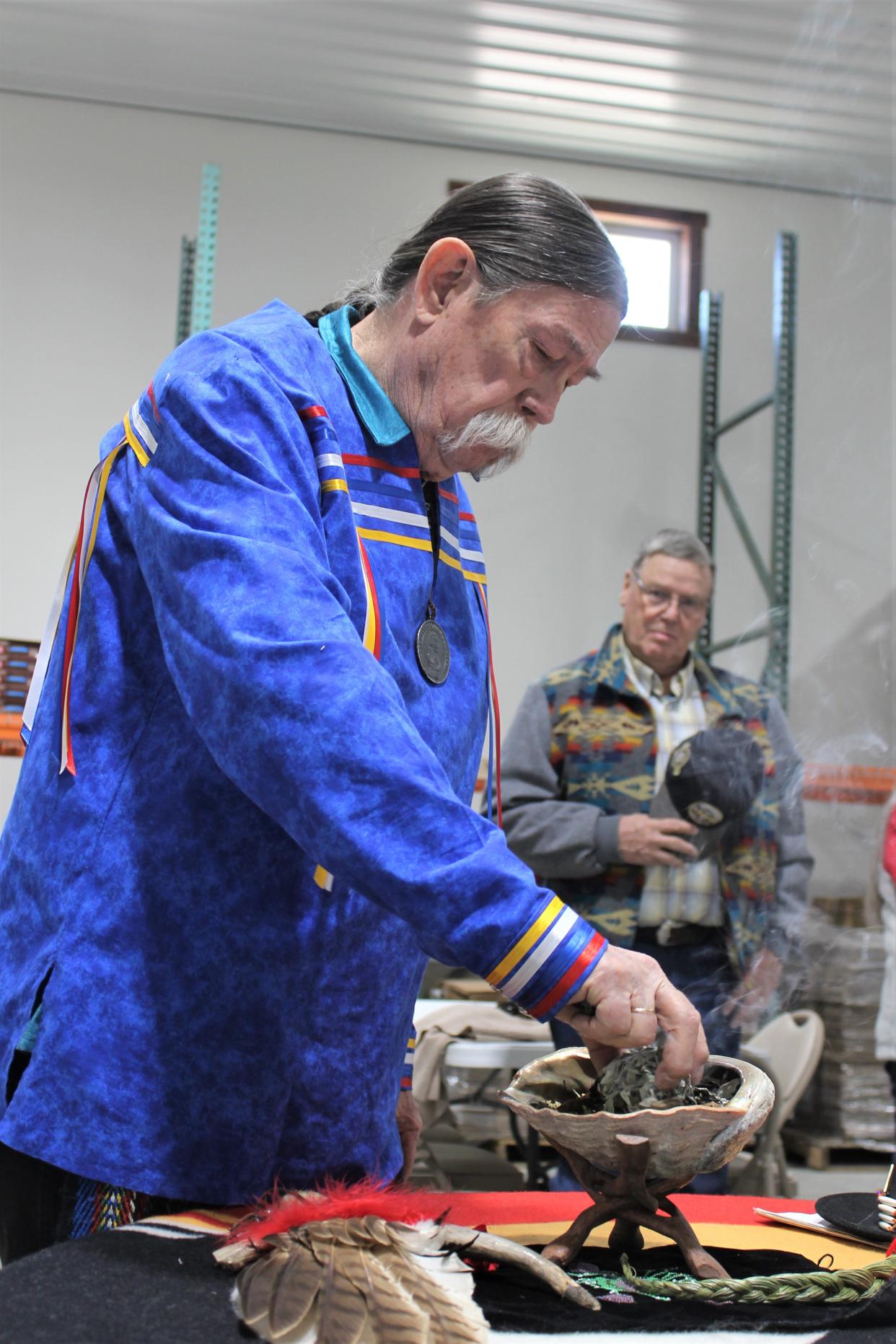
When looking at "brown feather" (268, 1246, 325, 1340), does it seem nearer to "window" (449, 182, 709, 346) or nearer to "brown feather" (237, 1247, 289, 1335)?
"brown feather" (237, 1247, 289, 1335)

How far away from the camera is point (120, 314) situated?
5.80 m

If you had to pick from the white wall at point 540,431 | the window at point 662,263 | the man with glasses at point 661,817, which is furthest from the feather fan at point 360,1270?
the window at point 662,263

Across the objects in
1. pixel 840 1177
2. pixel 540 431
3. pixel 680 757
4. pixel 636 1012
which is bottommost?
pixel 840 1177

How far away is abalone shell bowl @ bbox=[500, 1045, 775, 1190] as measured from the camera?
3.14 feet

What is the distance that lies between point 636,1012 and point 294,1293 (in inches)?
10.7

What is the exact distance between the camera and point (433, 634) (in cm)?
116

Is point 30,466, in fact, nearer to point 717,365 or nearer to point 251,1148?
point 717,365

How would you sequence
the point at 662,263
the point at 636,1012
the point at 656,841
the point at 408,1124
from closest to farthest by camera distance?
1. the point at 636,1012
2. the point at 408,1124
3. the point at 656,841
4. the point at 662,263

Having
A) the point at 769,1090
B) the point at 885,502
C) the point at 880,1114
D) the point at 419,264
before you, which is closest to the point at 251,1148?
the point at 769,1090

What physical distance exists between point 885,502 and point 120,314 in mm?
3447

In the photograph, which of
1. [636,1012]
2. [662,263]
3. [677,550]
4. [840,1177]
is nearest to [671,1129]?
[636,1012]

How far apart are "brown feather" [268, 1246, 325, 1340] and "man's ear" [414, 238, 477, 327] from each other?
776mm

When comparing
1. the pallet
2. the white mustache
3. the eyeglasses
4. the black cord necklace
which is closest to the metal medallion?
the black cord necklace

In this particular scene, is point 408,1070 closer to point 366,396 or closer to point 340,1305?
Answer: point 340,1305
